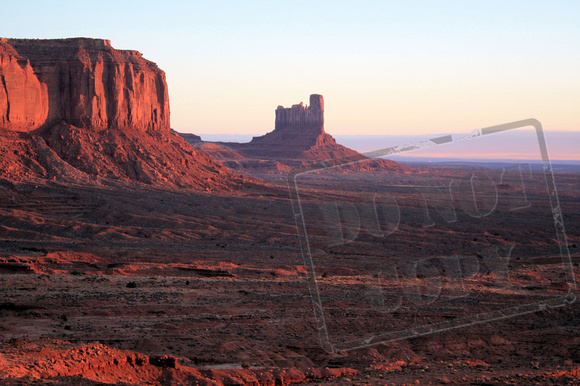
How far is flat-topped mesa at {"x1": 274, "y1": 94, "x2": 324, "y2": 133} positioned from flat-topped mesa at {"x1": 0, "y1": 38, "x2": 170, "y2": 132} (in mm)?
113310

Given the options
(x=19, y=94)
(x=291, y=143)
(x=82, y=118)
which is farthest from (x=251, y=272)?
(x=291, y=143)

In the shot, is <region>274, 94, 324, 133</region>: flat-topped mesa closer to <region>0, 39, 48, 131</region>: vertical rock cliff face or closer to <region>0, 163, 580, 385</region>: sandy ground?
<region>0, 39, 48, 131</region>: vertical rock cliff face

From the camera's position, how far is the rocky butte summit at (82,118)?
54688mm

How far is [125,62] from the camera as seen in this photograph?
222 ft

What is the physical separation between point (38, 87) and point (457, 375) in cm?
5538

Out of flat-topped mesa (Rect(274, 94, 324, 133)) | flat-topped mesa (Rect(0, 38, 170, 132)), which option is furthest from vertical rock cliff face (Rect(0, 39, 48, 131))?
flat-topped mesa (Rect(274, 94, 324, 133))

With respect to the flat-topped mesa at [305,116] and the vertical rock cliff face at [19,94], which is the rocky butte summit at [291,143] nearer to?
the flat-topped mesa at [305,116]

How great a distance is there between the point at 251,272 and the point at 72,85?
41.4 metres

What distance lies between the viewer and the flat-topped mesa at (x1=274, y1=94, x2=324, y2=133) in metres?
181

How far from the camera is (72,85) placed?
60.7 metres

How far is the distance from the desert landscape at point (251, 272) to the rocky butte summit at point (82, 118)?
0.24m

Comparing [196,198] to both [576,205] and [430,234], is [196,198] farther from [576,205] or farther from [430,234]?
[576,205]

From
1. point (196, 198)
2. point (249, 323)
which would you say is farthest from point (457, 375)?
point (196, 198)

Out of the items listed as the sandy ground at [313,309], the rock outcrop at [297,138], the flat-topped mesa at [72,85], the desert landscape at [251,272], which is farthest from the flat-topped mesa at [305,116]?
the sandy ground at [313,309]
